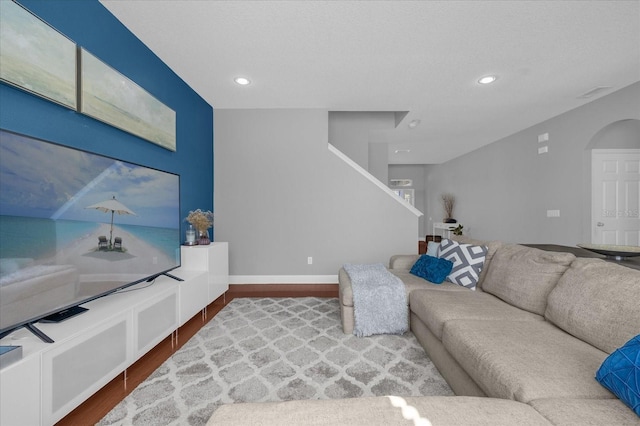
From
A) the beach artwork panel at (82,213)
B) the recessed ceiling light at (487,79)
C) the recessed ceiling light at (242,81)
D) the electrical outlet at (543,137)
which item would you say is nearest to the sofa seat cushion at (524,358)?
the beach artwork panel at (82,213)

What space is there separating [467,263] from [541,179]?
3.39 metres

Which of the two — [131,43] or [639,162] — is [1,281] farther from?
[639,162]

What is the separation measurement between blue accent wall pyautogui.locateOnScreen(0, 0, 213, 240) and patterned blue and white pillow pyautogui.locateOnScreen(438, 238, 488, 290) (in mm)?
3076

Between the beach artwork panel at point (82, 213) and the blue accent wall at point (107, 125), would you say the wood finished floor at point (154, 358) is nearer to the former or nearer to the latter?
the beach artwork panel at point (82, 213)

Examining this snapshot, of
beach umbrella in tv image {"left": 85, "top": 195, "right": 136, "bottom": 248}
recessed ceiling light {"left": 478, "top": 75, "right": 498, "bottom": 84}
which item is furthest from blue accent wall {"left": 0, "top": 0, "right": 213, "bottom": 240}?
recessed ceiling light {"left": 478, "top": 75, "right": 498, "bottom": 84}

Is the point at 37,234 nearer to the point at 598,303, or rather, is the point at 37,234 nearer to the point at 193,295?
the point at 193,295

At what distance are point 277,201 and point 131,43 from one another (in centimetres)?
236

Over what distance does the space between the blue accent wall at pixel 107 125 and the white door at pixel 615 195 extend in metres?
5.70

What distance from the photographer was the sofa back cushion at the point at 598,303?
1203 millimetres

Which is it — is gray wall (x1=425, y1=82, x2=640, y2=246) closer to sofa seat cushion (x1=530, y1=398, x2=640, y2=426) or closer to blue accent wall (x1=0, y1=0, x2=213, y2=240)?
sofa seat cushion (x1=530, y1=398, x2=640, y2=426)

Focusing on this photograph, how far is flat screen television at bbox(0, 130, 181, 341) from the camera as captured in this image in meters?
1.10

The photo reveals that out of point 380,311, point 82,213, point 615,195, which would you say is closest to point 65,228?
point 82,213

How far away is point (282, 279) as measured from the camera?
3846mm

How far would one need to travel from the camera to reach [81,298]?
56.2 inches
